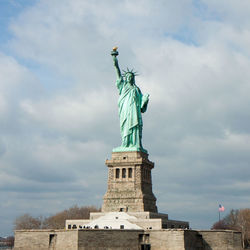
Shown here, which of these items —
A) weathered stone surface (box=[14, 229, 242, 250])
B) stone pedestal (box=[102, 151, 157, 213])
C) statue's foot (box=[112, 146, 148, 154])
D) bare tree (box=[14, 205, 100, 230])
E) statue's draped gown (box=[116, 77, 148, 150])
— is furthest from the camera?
bare tree (box=[14, 205, 100, 230])

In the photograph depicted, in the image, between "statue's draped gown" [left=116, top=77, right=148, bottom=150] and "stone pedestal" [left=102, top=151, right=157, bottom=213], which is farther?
"statue's draped gown" [left=116, top=77, right=148, bottom=150]

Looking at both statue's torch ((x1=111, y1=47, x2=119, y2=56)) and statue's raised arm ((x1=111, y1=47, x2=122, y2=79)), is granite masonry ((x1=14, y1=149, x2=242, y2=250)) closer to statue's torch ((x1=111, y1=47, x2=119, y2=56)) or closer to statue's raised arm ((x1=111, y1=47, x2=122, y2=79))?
statue's raised arm ((x1=111, y1=47, x2=122, y2=79))

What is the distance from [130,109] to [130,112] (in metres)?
0.33

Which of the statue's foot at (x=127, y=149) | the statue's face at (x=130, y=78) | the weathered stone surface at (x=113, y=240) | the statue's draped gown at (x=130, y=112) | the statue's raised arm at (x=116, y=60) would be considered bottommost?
the weathered stone surface at (x=113, y=240)

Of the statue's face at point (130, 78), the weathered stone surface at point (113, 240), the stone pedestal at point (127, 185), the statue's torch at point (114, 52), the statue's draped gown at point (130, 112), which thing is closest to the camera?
the weathered stone surface at point (113, 240)

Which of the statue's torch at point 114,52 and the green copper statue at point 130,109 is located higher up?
the statue's torch at point 114,52

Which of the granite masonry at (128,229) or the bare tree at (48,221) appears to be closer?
the granite masonry at (128,229)

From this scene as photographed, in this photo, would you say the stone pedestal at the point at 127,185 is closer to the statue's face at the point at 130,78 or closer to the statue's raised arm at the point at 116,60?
the statue's face at the point at 130,78

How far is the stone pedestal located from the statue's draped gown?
5.18ft

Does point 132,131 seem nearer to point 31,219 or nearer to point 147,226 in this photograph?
point 147,226

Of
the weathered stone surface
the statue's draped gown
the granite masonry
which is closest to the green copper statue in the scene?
the statue's draped gown

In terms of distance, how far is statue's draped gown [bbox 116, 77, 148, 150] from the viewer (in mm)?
47781

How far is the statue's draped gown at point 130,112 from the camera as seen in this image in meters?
47.8

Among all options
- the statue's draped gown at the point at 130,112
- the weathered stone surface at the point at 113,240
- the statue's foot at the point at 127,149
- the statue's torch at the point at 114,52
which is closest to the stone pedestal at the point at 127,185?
the statue's foot at the point at 127,149
